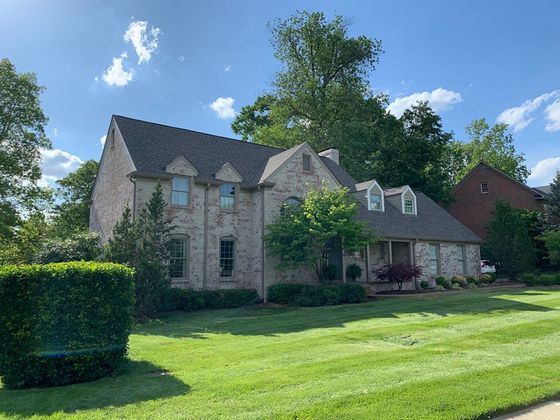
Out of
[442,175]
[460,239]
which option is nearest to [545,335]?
[460,239]

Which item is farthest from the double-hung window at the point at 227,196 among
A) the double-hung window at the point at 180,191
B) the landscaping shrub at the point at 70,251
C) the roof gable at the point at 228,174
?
the landscaping shrub at the point at 70,251

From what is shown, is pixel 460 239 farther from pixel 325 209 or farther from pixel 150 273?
pixel 150 273

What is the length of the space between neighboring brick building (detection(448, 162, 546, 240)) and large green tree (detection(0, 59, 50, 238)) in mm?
37442

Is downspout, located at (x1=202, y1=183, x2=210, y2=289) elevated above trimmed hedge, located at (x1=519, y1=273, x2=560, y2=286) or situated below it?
above

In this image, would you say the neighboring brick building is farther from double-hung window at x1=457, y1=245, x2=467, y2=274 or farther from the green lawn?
the green lawn

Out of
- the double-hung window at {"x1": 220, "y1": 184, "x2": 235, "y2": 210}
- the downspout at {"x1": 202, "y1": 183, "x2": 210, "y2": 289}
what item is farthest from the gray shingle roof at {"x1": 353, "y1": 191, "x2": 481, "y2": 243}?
the downspout at {"x1": 202, "y1": 183, "x2": 210, "y2": 289}

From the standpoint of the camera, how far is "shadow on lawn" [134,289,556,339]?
1361 centimetres

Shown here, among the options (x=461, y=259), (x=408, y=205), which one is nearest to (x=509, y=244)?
(x=461, y=259)

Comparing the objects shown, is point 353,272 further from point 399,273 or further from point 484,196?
point 484,196

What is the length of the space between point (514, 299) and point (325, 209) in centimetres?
884

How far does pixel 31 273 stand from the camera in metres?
7.77

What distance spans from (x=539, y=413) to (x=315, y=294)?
1453cm

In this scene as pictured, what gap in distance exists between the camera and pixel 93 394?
699 cm

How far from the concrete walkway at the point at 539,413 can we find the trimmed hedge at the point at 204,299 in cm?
1491
